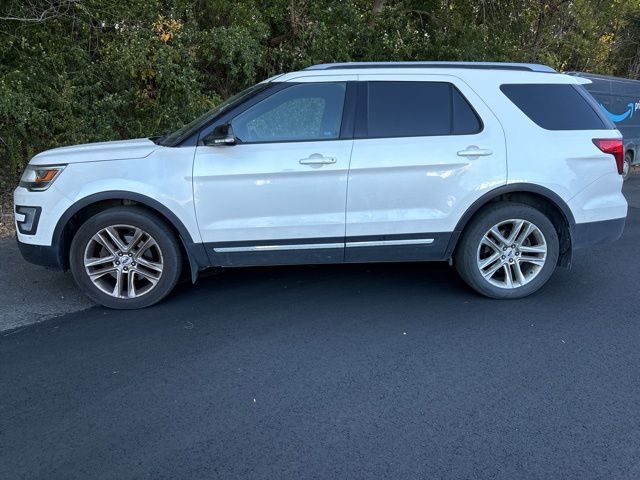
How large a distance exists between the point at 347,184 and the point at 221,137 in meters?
1.04

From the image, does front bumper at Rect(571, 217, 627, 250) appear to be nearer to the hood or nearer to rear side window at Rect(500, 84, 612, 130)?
rear side window at Rect(500, 84, 612, 130)

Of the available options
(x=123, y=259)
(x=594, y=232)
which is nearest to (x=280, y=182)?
(x=123, y=259)

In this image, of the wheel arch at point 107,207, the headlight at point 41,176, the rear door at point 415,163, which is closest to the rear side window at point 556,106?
the rear door at point 415,163

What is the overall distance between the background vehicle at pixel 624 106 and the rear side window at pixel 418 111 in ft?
29.8

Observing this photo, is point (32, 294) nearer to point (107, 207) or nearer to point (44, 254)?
point (44, 254)

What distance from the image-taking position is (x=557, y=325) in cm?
451

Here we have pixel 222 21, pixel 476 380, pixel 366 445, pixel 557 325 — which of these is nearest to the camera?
pixel 366 445

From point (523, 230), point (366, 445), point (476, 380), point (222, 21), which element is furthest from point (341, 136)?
point (222, 21)

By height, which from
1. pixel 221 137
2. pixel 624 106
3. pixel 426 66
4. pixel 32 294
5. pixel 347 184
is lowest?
pixel 32 294

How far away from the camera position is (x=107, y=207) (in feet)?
15.7

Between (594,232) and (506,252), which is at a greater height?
(594,232)

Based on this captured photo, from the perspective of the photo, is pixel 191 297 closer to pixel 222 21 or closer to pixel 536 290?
pixel 536 290

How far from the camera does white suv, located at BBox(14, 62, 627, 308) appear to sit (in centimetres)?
460

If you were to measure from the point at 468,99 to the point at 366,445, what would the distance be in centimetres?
307
